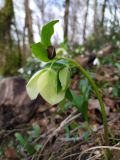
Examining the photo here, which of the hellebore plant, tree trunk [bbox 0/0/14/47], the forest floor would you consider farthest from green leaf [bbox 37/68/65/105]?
tree trunk [bbox 0/0/14/47]

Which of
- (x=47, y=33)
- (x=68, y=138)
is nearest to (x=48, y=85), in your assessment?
(x=47, y=33)

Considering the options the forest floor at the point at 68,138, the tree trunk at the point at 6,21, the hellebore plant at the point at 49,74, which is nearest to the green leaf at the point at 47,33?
the hellebore plant at the point at 49,74

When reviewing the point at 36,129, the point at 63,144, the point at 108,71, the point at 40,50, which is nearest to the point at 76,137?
the point at 63,144

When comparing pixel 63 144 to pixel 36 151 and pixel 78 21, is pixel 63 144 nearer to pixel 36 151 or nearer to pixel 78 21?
pixel 36 151

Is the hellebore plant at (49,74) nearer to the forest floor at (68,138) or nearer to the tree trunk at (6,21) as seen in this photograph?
the forest floor at (68,138)

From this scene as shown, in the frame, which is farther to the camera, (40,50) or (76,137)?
(76,137)
